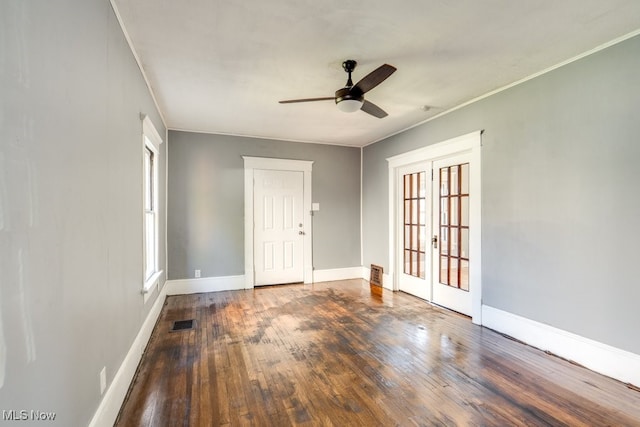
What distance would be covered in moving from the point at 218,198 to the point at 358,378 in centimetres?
360

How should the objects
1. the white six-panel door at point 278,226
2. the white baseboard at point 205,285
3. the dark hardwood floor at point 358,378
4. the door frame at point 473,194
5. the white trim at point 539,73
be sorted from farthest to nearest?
1. the white six-panel door at point 278,226
2. the white baseboard at point 205,285
3. the door frame at point 473,194
4. the white trim at point 539,73
5. the dark hardwood floor at point 358,378

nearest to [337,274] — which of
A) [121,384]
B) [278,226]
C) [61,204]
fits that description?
[278,226]

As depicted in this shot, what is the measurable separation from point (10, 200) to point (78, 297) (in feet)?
2.22

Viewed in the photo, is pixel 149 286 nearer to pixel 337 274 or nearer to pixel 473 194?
pixel 337 274

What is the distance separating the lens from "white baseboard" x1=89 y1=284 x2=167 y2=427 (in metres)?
1.69

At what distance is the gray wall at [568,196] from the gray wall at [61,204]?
3505 mm

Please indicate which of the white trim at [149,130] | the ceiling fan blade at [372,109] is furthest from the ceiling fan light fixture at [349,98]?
the white trim at [149,130]

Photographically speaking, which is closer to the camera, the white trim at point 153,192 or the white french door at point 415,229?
the white trim at point 153,192

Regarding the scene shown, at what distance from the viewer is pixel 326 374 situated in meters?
2.43

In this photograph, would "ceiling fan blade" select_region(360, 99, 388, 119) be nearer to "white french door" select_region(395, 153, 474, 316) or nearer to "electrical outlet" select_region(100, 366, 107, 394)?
"white french door" select_region(395, 153, 474, 316)

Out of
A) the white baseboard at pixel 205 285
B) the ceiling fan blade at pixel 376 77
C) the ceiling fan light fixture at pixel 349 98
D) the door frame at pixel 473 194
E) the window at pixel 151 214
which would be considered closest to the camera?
the ceiling fan blade at pixel 376 77

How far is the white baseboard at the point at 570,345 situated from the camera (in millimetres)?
2297

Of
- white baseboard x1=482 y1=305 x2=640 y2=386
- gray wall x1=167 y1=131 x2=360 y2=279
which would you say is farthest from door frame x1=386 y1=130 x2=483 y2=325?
gray wall x1=167 y1=131 x2=360 y2=279

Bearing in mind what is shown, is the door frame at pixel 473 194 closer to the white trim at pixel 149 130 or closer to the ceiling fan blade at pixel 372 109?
the ceiling fan blade at pixel 372 109
